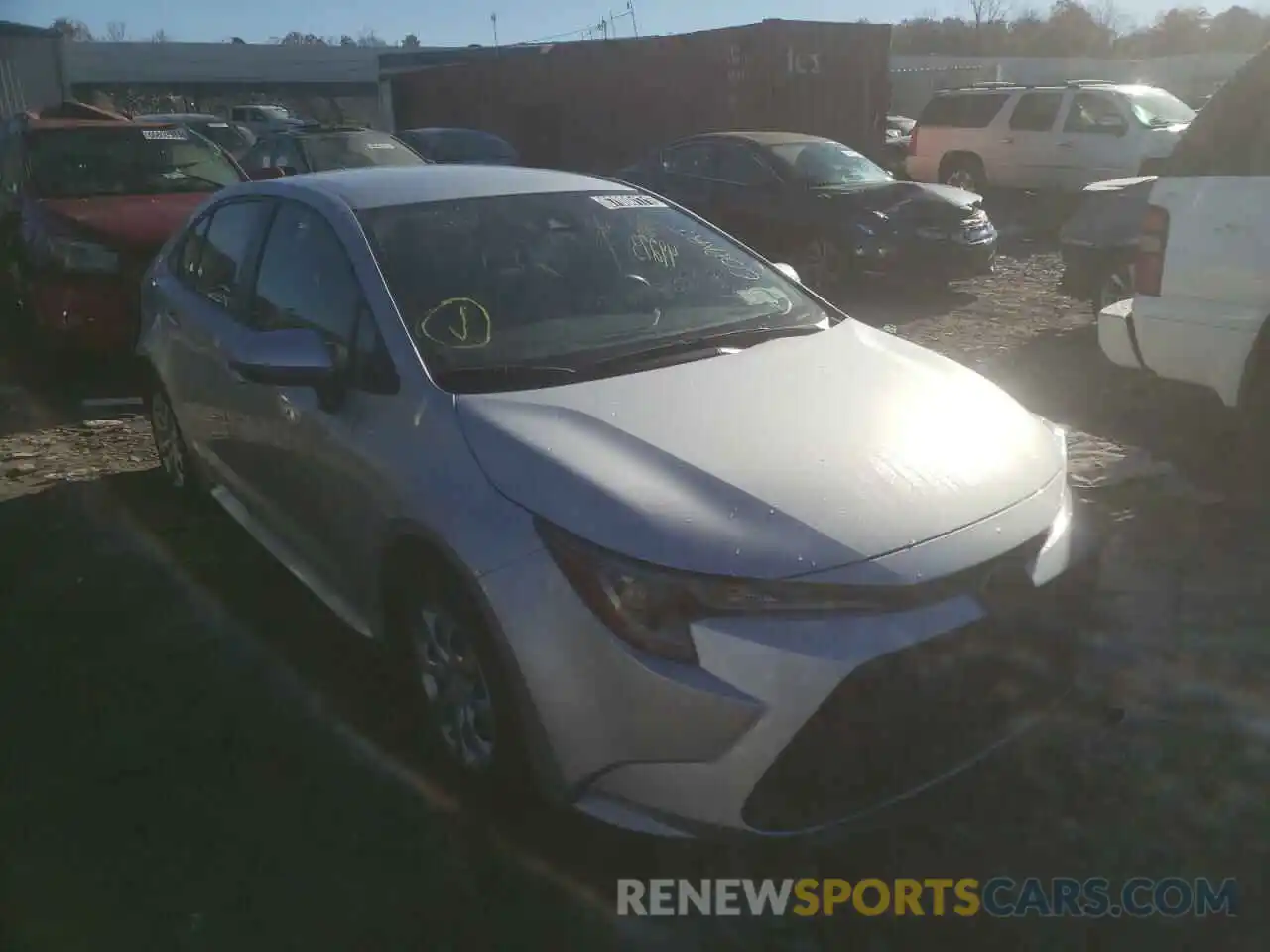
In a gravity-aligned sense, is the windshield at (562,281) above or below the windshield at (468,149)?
above

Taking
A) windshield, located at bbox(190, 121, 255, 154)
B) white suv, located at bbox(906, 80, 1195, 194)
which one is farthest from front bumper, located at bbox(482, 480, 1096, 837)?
windshield, located at bbox(190, 121, 255, 154)

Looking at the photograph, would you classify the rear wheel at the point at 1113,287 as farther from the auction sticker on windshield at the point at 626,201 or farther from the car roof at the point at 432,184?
the car roof at the point at 432,184

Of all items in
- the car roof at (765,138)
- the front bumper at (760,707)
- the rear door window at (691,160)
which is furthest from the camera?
the rear door window at (691,160)

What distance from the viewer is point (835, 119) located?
2080 centimetres

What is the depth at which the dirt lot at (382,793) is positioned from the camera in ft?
8.68

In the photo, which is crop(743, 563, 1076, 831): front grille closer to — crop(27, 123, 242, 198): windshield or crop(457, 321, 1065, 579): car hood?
crop(457, 321, 1065, 579): car hood

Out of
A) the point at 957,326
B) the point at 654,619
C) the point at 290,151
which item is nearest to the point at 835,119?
the point at 290,151

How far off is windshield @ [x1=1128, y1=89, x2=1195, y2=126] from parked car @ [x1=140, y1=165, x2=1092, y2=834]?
12.7 meters

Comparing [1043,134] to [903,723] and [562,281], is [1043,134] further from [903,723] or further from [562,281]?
[903,723]

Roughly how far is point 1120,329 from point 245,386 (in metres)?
3.84

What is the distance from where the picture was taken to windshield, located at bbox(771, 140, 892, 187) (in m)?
10.7

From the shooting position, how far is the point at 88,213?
299 inches

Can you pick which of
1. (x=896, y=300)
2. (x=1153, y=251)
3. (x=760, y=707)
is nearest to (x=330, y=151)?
(x=896, y=300)

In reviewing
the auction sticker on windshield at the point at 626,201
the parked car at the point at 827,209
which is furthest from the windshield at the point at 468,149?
the auction sticker on windshield at the point at 626,201
